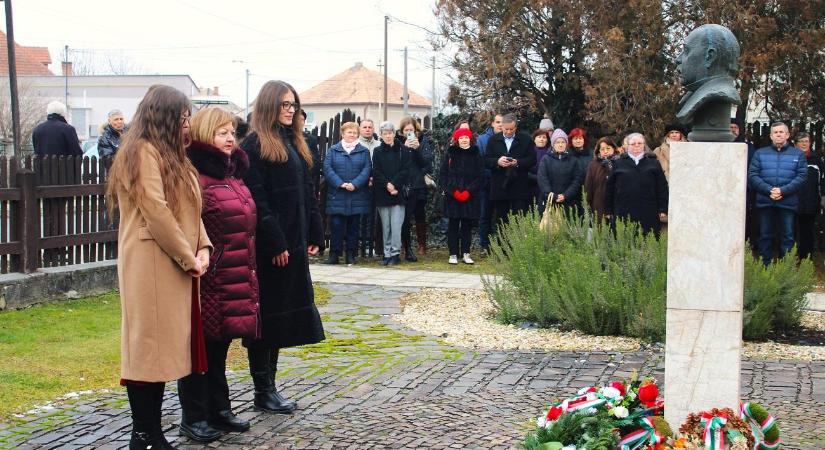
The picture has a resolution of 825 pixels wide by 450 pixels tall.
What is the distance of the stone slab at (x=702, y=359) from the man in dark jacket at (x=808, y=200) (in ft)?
29.0

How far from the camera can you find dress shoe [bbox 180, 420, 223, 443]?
5941 millimetres

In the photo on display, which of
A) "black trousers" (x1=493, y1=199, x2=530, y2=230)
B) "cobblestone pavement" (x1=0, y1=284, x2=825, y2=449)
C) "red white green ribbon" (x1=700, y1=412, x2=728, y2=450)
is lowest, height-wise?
"cobblestone pavement" (x1=0, y1=284, x2=825, y2=449)

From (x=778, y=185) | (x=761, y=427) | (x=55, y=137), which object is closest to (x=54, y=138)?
(x=55, y=137)

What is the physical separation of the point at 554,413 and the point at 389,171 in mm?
9616

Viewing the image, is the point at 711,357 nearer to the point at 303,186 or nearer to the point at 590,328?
the point at 303,186

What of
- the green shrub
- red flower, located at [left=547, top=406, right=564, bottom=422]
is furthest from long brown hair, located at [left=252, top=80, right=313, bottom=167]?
the green shrub

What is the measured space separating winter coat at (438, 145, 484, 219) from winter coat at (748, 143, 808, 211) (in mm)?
3825

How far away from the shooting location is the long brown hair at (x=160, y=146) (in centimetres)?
556

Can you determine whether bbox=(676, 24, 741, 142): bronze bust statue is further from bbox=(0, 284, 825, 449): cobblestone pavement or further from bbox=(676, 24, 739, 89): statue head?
bbox=(0, 284, 825, 449): cobblestone pavement

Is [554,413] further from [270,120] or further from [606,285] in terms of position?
[606,285]

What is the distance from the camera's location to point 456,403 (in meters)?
6.88

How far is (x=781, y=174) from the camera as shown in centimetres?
1305

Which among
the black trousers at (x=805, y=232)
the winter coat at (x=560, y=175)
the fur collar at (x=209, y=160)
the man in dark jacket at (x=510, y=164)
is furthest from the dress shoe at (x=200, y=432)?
the black trousers at (x=805, y=232)

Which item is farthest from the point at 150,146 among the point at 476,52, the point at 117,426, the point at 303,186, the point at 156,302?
the point at 476,52
